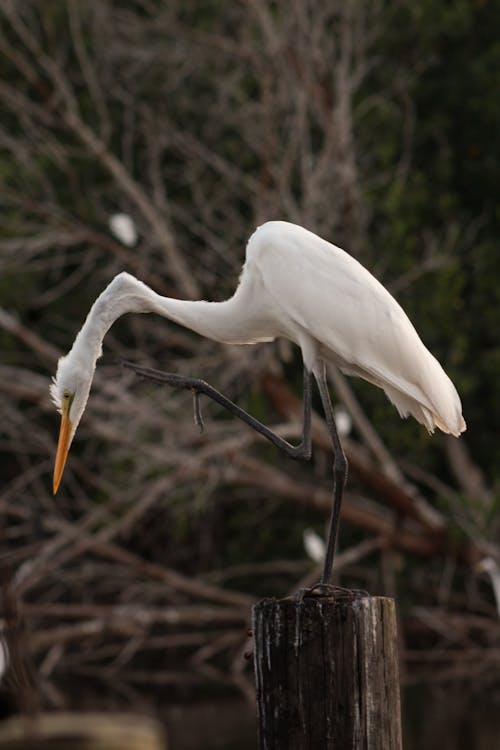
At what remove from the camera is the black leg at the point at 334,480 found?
3.22m

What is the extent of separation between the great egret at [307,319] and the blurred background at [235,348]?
190 inches

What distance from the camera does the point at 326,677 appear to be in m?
2.36

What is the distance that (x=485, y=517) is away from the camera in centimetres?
945

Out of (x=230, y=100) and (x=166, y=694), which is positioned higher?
(x=230, y=100)

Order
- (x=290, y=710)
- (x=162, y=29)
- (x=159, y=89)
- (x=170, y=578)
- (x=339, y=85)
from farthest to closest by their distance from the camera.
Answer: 1. (x=159, y=89)
2. (x=162, y=29)
3. (x=339, y=85)
4. (x=170, y=578)
5. (x=290, y=710)

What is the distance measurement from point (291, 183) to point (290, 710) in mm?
9495

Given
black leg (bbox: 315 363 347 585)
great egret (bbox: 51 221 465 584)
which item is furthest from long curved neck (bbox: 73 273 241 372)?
black leg (bbox: 315 363 347 585)

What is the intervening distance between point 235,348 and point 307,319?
5268 mm

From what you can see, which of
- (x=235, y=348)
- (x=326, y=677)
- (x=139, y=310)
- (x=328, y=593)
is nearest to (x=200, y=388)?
(x=139, y=310)

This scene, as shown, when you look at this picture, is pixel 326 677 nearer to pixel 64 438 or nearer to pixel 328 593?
pixel 328 593

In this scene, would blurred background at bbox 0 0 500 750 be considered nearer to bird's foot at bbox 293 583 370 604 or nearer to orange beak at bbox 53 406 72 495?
orange beak at bbox 53 406 72 495

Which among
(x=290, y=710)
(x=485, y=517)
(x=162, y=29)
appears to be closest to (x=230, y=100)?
(x=162, y=29)

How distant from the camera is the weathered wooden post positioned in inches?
92.6

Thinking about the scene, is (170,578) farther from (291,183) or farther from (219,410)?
(291,183)
